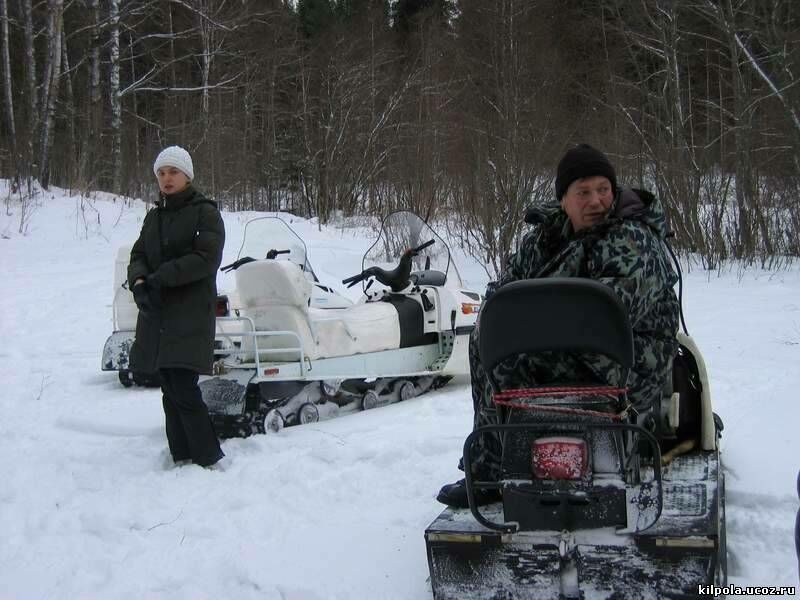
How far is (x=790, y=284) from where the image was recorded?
9406mm

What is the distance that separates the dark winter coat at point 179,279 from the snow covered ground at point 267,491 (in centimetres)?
58

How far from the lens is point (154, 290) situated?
4.01 m

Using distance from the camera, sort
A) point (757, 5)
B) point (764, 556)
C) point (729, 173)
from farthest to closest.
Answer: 1. point (757, 5)
2. point (729, 173)
3. point (764, 556)

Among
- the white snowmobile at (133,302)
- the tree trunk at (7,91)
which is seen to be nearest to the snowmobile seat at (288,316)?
the white snowmobile at (133,302)

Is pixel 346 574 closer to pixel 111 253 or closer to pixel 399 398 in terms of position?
pixel 399 398

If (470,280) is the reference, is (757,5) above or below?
above

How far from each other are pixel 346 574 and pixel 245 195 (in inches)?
781

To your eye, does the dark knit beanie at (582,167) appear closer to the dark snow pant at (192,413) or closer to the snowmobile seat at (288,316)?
the dark snow pant at (192,413)

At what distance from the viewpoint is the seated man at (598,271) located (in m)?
2.52

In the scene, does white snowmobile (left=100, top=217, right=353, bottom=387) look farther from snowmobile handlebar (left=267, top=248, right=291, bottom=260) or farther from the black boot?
the black boot

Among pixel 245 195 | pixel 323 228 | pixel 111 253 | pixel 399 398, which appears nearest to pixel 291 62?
pixel 245 195

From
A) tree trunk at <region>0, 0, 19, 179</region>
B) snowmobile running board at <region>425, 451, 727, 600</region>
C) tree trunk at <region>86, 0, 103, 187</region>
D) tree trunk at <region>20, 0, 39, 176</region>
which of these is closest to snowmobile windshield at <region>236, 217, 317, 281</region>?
snowmobile running board at <region>425, 451, 727, 600</region>

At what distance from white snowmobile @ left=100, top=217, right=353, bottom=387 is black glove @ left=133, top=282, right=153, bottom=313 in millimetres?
1754

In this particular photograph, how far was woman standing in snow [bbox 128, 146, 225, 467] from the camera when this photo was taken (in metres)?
4.03
